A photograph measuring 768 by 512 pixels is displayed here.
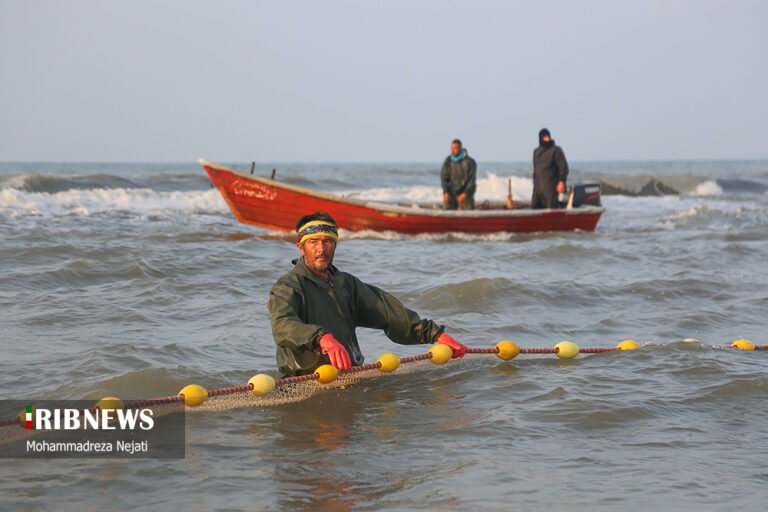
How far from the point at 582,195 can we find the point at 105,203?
42.6 ft

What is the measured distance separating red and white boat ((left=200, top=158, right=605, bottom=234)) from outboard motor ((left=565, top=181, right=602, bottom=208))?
60cm

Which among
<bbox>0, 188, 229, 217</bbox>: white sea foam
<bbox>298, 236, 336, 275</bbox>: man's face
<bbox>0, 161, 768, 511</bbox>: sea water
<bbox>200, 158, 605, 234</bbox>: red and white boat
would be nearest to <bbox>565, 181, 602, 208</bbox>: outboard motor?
<bbox>200, 158, 605, 234</bbox>: red and white boat

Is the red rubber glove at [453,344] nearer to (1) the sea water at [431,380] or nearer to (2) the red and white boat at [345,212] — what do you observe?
(1) the sea water at [431,380]

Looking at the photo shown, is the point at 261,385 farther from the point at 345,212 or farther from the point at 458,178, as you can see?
the point at 458,178

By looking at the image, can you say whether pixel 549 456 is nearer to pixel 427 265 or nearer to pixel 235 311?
pixel 235 311

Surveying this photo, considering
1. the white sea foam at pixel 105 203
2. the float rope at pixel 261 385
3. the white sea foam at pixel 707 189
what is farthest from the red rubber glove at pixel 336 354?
the white sea foam at pixel 707 189

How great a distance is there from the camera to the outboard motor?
17016 mm

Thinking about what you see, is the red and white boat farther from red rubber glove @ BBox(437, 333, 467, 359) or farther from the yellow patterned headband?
the yellow patterned headband

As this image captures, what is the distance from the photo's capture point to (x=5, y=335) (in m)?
7.35

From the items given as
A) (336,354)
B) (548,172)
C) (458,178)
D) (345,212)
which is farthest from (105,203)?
(336,354)

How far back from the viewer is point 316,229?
5031 millimetres

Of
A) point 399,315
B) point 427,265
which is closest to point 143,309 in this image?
point 399,315

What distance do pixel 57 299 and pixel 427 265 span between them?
536cm

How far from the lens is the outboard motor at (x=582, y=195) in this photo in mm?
17016
